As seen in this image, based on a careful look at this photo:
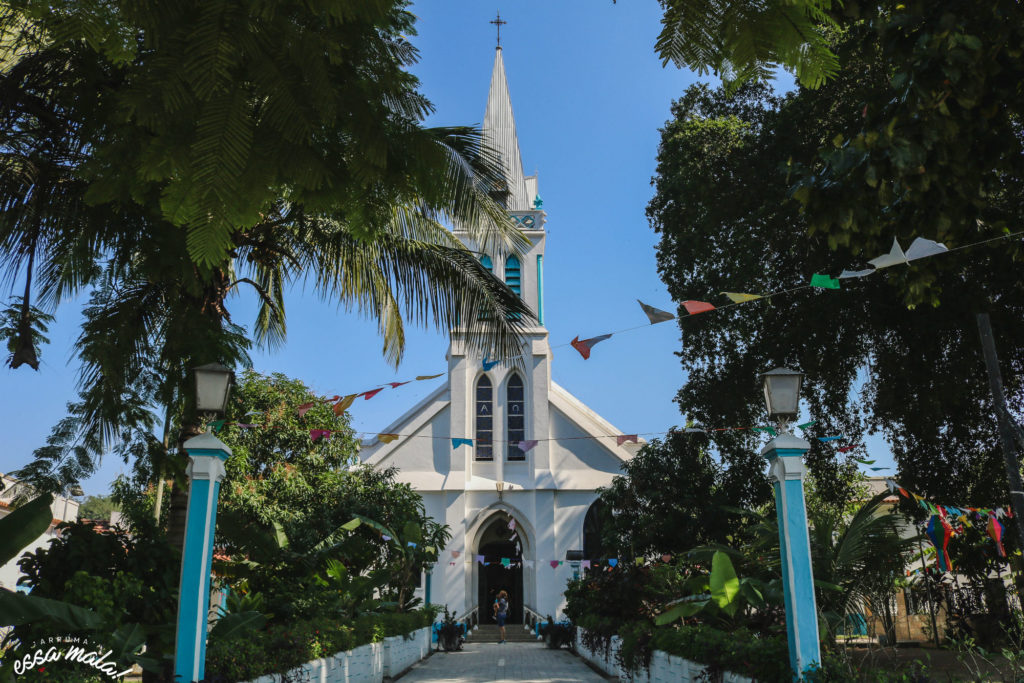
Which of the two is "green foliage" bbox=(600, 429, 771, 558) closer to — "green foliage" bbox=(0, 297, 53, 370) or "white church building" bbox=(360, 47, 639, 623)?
"white church building" bbox=(360, 47, 639, 623)

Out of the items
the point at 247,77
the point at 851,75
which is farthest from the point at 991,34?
the point at 851,75

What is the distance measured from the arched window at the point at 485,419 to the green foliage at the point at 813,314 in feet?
35.4

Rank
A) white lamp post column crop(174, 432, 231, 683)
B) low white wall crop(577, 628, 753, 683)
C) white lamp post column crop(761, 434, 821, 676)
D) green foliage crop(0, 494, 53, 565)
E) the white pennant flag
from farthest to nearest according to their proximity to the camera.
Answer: low white wall crop(577, 628, 753, 683) < white lamp post column crop(761, 434, 821, 676) < white lamp post column crop(174, 432, 231, 683) < green foliage crop(0, 494, 53, 565) < the white pennant flag

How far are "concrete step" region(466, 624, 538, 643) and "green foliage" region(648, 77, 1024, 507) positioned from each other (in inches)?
447

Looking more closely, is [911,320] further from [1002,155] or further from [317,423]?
[317,423]

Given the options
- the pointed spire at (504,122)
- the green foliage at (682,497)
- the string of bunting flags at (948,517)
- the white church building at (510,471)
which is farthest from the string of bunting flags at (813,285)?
the pointed spire at (504,122)

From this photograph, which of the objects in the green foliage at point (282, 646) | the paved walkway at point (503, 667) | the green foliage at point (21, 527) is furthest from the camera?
the paved walkway at point (503, 667)

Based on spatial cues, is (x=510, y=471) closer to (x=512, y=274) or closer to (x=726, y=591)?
(x=512, y=274)

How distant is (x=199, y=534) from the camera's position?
7254mm

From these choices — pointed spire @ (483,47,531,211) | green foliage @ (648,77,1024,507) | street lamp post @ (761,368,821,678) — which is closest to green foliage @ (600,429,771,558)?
green foliage @ (648,77,1024,507)

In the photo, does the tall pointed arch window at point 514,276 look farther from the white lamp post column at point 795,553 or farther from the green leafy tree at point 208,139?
the white lamp post column at point 795,553

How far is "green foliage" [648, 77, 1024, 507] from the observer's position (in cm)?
1371

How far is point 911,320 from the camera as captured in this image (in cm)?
1416

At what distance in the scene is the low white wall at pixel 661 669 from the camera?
31.8ft
